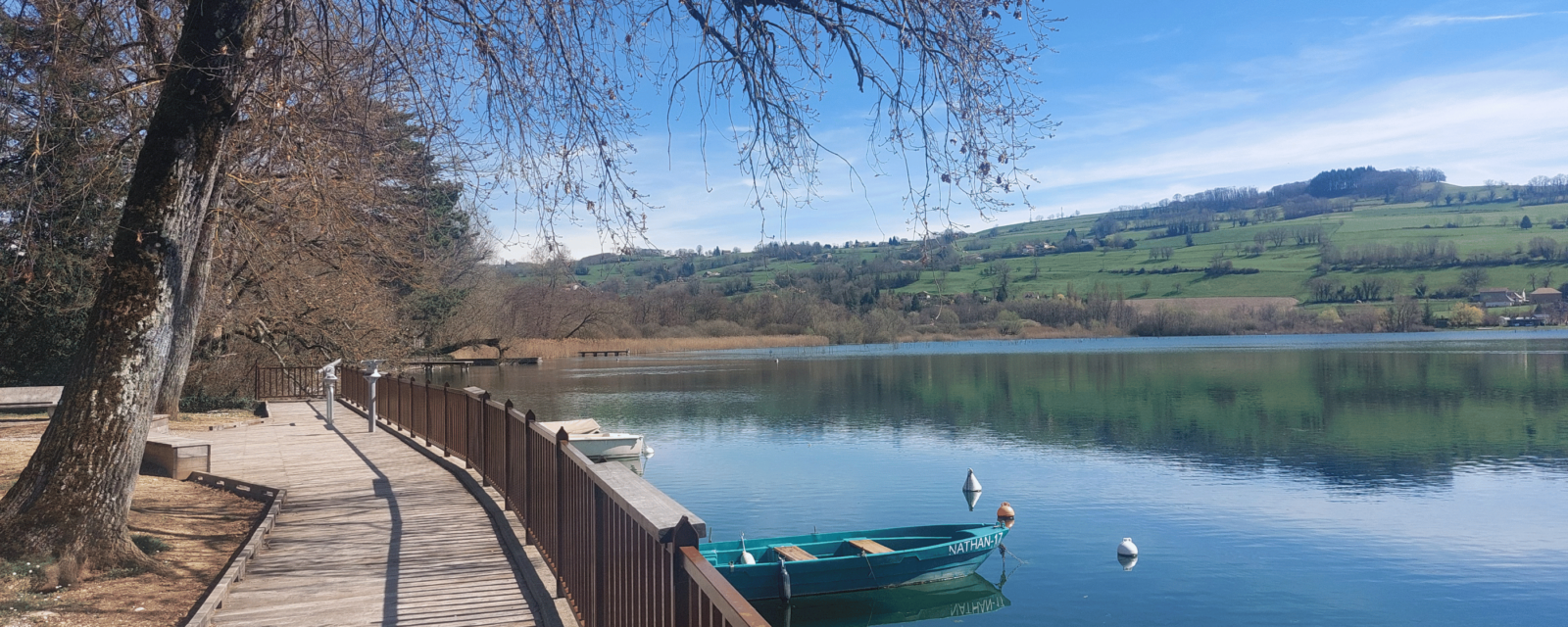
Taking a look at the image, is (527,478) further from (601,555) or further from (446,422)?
(446,422)

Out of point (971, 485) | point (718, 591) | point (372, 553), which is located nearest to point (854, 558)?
point (372, 553)

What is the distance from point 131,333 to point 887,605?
9.96 m

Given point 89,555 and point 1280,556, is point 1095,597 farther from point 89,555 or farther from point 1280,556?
point 89,555

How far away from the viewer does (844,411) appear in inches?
1473

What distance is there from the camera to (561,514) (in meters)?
6.35

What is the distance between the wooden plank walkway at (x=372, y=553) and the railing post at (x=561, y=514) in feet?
0.85

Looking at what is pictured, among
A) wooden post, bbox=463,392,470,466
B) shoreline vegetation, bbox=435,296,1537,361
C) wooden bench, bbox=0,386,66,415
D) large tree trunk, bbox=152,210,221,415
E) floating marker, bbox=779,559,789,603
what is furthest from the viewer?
shoreline vegetation, bbox=435,296,1537,361

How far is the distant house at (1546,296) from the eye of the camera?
110 metres

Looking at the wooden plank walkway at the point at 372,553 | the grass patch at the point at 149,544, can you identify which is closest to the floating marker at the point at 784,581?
the wooden plank walkway at the point at 372,553

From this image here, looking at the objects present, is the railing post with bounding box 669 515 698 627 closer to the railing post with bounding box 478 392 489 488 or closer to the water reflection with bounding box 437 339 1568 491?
the railing post with bounding box 478 392 489 488

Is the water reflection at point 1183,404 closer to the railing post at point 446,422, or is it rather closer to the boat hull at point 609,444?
the boat hull at point 609,444

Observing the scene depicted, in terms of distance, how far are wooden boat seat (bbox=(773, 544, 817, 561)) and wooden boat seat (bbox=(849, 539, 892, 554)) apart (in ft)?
2.26

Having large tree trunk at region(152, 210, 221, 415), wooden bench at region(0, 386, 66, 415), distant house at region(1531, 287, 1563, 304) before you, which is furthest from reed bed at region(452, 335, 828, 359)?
distant house at region(1531, 287, 1563, 304)

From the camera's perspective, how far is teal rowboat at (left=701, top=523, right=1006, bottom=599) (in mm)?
13289
